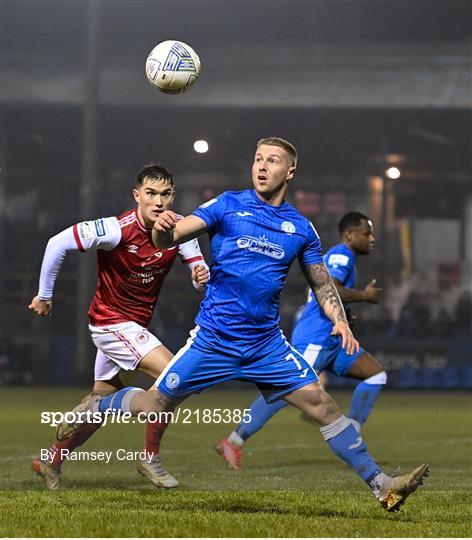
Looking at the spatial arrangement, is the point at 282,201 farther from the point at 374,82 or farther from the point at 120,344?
the point at 374,82

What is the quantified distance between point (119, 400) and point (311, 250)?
1636 mm

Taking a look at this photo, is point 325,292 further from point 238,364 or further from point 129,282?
point 129,282

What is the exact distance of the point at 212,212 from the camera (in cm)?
621

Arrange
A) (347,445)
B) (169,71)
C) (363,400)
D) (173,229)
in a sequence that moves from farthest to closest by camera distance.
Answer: (363,400), (169,71), (347,445), (173,229)

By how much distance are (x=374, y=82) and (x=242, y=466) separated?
39.6 feet

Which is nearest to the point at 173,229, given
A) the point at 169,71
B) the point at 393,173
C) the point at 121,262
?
the point at 121,262

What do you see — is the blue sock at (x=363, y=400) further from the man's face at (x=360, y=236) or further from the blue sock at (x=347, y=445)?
the blue sock at (x=347, y=445)

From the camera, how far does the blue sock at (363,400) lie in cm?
974

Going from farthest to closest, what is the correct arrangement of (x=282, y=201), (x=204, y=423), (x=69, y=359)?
(x=69, y=359) → (x=204, y=423) → (x=282, y=201)

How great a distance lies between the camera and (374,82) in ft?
66.7

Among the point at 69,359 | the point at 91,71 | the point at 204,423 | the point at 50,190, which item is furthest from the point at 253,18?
the point at 204,423

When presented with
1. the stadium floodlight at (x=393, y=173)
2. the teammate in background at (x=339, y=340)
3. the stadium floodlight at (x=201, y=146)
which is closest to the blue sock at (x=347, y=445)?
the teammate in background at (x=339, y=340)

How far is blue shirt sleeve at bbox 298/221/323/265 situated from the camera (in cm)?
640

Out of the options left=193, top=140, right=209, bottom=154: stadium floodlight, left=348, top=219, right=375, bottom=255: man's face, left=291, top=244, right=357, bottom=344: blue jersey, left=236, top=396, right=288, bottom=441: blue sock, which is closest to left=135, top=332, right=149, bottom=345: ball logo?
left=236, top=396, right=288, bottom=441: blue sock
